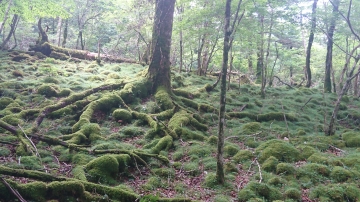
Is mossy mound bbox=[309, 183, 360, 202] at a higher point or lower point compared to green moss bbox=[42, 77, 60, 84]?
lower

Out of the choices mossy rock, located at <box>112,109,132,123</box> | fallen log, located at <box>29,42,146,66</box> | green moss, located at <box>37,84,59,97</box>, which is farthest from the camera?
fallen log, located at <box>29,42,146,66</box>

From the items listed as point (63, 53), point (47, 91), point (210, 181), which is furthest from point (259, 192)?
point (63, 53)

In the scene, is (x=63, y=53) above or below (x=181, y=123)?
above

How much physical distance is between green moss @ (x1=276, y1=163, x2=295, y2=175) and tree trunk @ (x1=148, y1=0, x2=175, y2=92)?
6.94 meters

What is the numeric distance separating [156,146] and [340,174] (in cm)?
588

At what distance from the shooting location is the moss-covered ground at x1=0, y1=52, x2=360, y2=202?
7277 millimetres

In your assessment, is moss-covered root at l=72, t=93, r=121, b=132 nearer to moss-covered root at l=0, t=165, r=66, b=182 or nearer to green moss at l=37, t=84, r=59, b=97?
green moss at l=37, t=84, r=59, b=97

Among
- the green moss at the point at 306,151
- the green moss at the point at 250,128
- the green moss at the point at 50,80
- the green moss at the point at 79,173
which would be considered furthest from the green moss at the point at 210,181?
the green moss at the point at 50,80

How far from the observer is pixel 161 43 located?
1387 cm

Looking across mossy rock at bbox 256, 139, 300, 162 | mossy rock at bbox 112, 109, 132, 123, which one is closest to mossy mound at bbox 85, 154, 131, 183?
mossy rock at bbox 112, 109, 132, 123

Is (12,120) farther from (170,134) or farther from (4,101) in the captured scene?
(170,134)

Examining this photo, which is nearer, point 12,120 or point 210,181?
point 210,181

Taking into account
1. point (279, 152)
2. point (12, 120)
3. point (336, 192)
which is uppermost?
point (12, 120)

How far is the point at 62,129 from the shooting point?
10523mm
